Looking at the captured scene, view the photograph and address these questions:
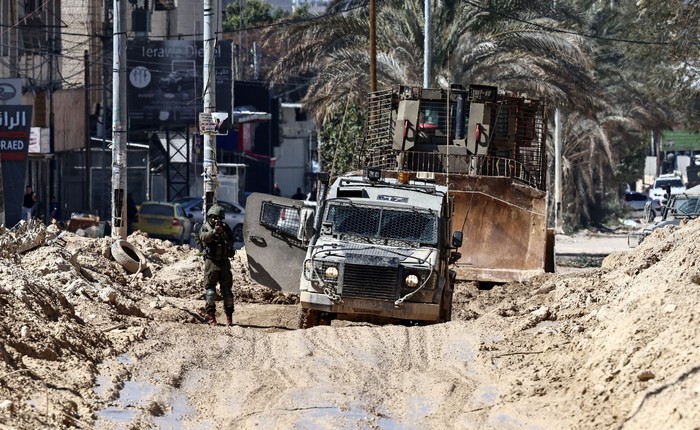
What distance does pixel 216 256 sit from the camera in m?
16.7

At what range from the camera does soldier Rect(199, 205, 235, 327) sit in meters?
16.6

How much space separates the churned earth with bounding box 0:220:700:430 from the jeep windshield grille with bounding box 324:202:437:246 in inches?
50.9

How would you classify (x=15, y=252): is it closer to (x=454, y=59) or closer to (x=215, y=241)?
(x=215, y=241)

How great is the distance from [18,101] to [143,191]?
1648 cm

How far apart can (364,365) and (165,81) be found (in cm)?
3653

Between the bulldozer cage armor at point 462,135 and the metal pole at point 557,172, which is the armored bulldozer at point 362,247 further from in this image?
the metal pole at point 557,172

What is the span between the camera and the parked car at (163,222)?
128 feet

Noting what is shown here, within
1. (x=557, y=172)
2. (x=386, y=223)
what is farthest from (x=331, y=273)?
(x=557, y=172)

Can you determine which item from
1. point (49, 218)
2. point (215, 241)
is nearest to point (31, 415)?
point (215, 241)

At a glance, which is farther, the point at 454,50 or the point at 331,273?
the point at 454,50

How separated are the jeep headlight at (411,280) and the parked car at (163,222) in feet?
79.2

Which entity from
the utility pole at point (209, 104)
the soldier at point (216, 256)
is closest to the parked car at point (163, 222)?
the utility pole at point (209, 104)

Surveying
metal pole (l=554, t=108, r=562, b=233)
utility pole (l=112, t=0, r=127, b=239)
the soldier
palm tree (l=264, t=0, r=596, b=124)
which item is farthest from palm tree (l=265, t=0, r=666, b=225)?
metal pole (l=554, t=108, r=562, b=233)

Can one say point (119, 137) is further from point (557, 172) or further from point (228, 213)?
point (557, 172)
